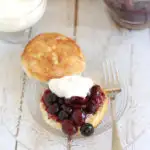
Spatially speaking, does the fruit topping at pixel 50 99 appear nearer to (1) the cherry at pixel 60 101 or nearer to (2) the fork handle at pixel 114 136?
(1) the cherry at pixel 60 101

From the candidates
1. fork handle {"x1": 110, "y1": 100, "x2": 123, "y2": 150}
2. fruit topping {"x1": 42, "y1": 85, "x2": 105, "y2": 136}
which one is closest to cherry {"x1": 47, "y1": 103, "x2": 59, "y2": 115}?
fruit topping {"x1": 42, "y1": 85, "x2": 105, "y2": 136}

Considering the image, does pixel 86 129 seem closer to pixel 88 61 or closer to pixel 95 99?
pixel 95 99

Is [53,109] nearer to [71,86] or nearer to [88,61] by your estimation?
[71,86]

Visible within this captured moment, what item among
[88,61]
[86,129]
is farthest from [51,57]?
[86,129]

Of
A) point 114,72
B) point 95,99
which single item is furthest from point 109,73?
point 95,99

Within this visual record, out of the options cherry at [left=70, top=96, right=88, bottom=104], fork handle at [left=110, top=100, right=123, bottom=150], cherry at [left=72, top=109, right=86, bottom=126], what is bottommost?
fork handle at [left=110, top=100, right=123, bottom=150]

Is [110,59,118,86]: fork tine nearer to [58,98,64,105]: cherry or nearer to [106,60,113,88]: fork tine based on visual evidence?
[106,60,113,88]: fork tine

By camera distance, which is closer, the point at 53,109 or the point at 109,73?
the point at 53,109
